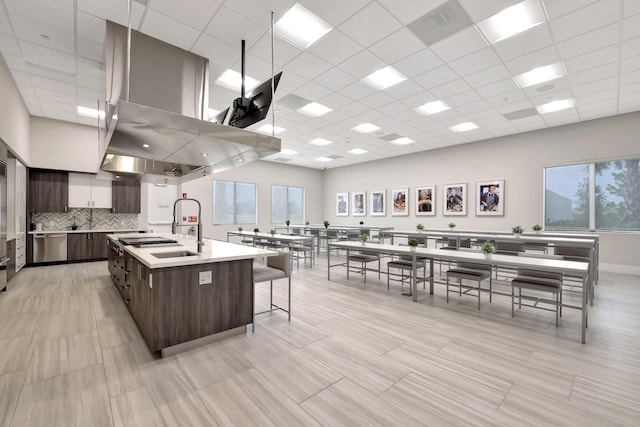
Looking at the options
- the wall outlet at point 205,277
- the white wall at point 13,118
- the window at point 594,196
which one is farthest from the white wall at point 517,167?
the white wall at point 13,118

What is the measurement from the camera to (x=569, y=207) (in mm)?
6926

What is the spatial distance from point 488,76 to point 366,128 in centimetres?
305

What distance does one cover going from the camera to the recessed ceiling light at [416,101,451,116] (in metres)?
→ 5.56

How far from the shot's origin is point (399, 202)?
10266 millimetres

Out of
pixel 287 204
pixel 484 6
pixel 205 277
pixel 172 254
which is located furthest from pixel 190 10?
pixel 287 204

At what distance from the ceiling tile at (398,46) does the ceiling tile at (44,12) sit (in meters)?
3.54

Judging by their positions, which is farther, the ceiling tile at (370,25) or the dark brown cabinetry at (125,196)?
the dark brown cabinetry at (125,196)

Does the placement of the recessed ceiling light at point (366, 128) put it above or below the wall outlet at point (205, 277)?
above

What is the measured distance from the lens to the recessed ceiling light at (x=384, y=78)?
171 inches

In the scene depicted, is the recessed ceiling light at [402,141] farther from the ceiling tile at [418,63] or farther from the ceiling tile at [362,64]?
the ceiling tile at [362,64]

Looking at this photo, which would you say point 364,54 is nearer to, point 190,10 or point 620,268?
point 190,10

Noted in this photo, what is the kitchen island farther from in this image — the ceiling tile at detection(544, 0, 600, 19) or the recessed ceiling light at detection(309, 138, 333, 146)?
the recessed ceiling light at detection(309, 138, 333, 146)

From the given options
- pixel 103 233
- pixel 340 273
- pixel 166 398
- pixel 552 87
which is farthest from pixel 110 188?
pixel 552 87

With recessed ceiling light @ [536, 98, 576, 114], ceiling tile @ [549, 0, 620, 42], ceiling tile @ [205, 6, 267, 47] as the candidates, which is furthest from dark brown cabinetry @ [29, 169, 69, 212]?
recessed ceiling light @ [536, 98, 576, 114]
